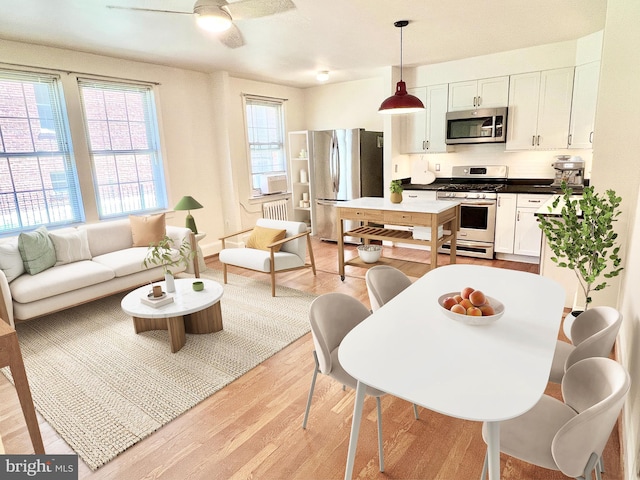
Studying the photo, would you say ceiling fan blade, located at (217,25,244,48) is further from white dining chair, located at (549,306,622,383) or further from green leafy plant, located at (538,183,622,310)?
white dining chair, located at (549,306,622,383)

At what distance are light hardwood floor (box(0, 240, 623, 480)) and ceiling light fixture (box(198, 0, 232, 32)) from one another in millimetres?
2265

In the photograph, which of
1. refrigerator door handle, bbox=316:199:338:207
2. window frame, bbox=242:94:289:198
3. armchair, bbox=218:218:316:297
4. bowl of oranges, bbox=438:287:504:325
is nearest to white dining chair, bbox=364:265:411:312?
bowl of oranges, bbox=438:287:504:325

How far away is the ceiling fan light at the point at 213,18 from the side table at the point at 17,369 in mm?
1895

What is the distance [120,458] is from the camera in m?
1.95

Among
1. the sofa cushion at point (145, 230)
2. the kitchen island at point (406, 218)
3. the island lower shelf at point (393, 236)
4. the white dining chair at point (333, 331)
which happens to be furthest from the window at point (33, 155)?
the white dining chair at point (333, 331)

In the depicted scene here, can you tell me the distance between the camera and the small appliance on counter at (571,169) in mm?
4582

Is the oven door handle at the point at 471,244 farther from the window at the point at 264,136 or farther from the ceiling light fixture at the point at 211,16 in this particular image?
the ceiling light fixture at the point at 211,16

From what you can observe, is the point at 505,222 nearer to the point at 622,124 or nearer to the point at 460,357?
the point at 622,124

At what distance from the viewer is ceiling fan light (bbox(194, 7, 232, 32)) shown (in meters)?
2.18

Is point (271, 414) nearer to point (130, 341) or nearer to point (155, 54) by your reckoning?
point (130, 341)

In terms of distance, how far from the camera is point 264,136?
629cm

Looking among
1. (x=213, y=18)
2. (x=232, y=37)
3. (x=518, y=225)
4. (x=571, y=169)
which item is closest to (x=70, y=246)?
(x=232, y=37)

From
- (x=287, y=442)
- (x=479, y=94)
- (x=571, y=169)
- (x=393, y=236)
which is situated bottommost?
(x=287, y=442)

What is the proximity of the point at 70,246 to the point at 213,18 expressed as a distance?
9.29 feet
